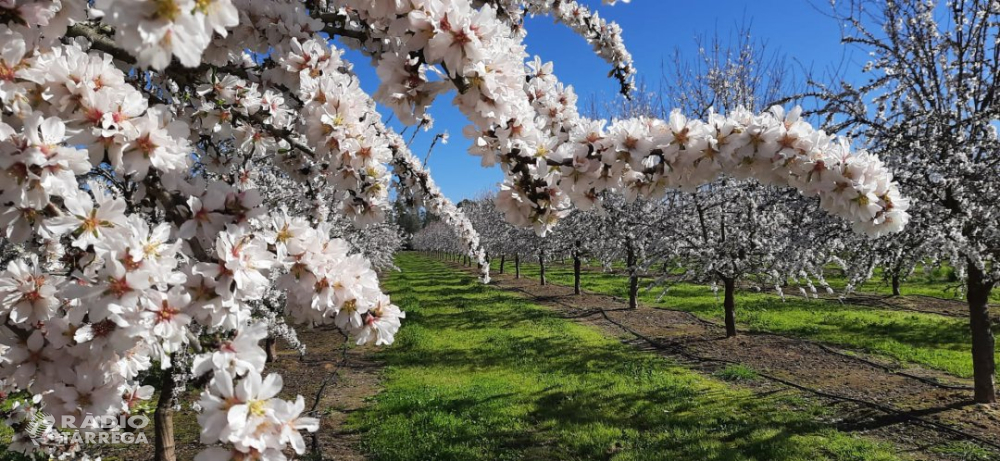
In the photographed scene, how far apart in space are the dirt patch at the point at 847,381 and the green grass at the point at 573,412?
50 centimetres

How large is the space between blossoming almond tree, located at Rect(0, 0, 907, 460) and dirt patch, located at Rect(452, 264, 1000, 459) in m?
6.13

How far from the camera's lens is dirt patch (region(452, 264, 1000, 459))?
6371 mm

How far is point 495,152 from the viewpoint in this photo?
203 cm

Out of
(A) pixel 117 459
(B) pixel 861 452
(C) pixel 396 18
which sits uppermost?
(C) pixel 396 18

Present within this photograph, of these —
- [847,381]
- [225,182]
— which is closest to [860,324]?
[847,381]

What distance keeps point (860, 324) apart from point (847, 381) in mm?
A: 4868

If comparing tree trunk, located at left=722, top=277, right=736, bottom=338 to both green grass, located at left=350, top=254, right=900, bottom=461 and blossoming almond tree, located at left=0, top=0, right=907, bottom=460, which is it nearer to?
green grass, located at left=350, top=254, right=900, bottom=461

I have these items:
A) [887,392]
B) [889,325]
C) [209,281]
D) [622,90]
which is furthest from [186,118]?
[889,325]

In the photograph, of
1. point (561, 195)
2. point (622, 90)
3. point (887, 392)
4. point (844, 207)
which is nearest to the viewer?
point (844, 207)

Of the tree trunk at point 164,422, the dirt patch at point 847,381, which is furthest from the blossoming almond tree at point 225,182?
the dirt patch at point 847,381

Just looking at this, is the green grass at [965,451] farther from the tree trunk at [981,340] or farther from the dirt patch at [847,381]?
the tree trunk at [981,340]

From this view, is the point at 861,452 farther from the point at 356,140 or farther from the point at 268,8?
the point at 268,8

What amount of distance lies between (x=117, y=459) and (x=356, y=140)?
6351 millimetres

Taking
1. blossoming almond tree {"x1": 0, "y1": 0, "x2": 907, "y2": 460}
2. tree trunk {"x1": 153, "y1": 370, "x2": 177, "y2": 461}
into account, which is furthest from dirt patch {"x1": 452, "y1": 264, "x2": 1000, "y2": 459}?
tree trunk {"x1": 153, "y1": 370, "x2": 177, "y2": 461}
